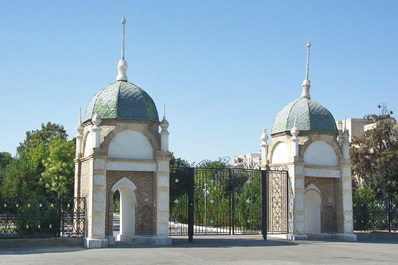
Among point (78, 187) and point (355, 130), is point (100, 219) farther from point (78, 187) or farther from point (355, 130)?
point (355, 130)

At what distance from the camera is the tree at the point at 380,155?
31766mm

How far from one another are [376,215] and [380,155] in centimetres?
860

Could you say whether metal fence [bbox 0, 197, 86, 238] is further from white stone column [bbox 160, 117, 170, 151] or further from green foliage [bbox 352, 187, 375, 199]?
green foliage [bbox 352, 187, 375, 199]

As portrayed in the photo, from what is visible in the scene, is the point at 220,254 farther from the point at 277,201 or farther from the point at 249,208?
the point at 249,208

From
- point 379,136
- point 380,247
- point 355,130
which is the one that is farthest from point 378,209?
point 355,130

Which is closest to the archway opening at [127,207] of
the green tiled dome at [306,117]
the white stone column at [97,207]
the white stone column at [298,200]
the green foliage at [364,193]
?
the white stone column at [97,207]

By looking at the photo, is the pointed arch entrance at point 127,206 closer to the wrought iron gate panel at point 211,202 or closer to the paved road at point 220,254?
the paved road at point 220,254

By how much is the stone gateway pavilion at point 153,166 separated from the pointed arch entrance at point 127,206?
39mm

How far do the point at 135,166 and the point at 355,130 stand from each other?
1593 inches

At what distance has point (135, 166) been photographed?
19.3 metres

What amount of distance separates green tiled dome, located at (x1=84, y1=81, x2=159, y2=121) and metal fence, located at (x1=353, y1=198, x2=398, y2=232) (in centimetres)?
1131

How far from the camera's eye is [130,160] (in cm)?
1920

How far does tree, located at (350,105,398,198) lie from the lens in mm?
31766

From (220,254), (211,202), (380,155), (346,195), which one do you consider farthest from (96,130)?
(380,155)
